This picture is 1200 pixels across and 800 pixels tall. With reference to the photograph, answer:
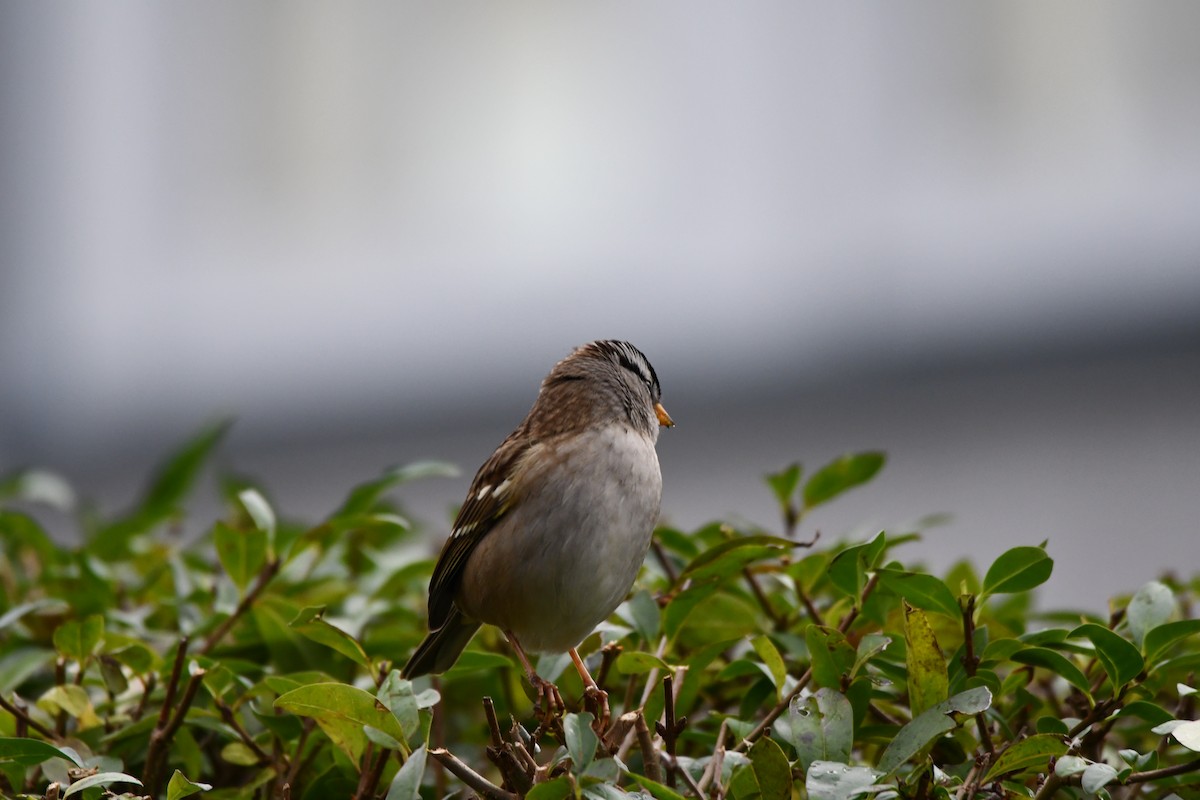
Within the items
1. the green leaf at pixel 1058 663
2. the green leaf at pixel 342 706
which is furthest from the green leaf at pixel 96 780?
the green leaf at pixel 1058 663

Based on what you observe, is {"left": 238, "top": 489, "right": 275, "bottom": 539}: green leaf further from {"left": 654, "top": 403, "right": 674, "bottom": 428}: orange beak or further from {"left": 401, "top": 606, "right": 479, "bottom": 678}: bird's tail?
{"left": 654, "top": 403, "right": 674, "bottom": 428}: orange beak

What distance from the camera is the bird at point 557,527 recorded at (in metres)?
2.17

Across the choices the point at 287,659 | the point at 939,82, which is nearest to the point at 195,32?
the point at 939,82

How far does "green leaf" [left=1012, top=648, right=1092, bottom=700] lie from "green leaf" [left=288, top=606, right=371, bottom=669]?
3.05 feet

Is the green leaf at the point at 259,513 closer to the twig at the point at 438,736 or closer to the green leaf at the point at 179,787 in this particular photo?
the twig at the point at 438,736

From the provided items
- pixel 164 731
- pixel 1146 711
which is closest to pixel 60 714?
pixel 164 731

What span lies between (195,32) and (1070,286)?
5.42 meters

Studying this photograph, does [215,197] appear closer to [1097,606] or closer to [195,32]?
[195,32]

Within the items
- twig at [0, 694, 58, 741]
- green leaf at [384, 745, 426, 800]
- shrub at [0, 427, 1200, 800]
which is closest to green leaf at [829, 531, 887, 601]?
shrub at [0, 427, 1200, 800]

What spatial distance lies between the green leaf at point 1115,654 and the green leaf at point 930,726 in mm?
181

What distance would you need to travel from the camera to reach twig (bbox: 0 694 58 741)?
6.62 feet

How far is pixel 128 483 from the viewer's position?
26.3 feet

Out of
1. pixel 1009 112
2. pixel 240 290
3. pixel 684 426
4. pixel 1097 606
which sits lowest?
pixel 1097 606

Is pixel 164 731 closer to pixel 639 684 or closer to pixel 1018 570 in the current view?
pixel 639 684
